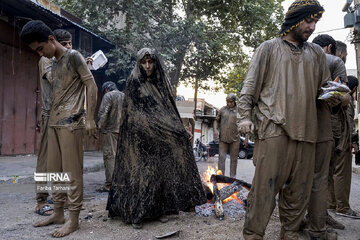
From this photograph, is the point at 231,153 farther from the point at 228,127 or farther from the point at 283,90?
the point at 283,90

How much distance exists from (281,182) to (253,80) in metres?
0.90

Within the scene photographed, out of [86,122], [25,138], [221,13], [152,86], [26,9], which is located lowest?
[25,138]

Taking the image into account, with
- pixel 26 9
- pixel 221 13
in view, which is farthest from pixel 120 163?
pixel 221 13

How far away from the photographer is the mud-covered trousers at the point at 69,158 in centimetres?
312

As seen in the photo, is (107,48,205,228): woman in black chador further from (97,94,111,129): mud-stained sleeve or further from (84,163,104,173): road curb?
Result: (84,163,104,173): road curb

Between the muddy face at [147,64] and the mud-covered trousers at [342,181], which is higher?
the muddy face at [147,64]

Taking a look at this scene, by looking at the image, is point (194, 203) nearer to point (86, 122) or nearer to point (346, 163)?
point (86, 122)

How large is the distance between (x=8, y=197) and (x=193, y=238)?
341cm

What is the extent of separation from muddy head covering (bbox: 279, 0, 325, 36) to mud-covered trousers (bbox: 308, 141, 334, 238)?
1106 millimetres

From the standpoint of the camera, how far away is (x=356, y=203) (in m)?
4.85

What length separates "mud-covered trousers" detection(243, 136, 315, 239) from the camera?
2521 millimetres

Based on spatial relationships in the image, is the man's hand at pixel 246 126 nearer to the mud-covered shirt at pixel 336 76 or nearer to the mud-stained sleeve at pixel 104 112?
the mud-covered shirt at pixel 336 76

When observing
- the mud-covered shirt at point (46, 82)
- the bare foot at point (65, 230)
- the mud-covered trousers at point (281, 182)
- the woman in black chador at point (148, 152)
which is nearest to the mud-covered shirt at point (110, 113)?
the mud-covered shirt at point (46, 82)

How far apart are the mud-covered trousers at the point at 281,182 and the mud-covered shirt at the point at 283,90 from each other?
0.10m
